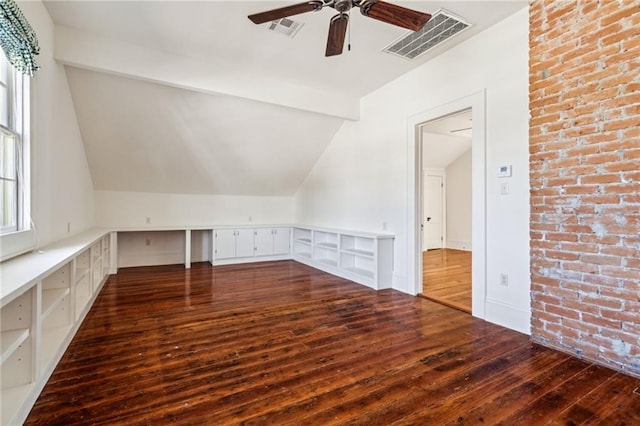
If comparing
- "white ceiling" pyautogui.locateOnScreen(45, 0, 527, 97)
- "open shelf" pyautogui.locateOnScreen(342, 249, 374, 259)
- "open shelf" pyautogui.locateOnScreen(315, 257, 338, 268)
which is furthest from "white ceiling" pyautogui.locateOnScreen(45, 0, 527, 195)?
"open shelf" pyautogui.locateOnScreen(342, 249, 374, 259)

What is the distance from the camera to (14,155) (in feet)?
8.49

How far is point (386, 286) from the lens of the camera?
449 centimetres

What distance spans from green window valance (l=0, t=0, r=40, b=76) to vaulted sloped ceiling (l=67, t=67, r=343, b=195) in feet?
5.01

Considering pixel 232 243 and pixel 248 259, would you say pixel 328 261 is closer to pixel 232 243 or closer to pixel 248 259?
pixel 248 259

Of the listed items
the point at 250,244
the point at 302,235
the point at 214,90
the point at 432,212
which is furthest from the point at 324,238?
the point at 432,212

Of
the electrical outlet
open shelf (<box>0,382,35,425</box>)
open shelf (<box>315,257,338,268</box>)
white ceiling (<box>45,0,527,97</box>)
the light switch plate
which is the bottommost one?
open shelf (<box>0,382,35,425</box>)

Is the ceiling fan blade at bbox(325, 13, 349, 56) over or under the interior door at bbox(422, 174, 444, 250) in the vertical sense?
over

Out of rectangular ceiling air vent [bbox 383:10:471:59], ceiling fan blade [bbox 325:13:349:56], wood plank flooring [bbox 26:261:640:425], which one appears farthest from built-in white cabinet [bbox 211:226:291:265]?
ceiling fan blade [bbox 325:13:349:56]

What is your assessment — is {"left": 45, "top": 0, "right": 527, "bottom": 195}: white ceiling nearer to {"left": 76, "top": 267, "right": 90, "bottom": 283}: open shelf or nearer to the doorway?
{"left": 76, "top": 267, "right": 90, "bottom": 283}: open shelf

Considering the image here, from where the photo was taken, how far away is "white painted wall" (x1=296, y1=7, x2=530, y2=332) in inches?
116

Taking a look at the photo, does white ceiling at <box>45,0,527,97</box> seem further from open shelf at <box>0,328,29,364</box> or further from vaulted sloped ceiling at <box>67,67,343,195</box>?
open shelf at <box>0,328,29,364</box>

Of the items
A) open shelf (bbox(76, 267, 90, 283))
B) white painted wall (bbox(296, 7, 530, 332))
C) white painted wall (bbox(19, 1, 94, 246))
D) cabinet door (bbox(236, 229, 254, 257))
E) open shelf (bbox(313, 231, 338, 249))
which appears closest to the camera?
white painted wall (bbox(19, 1, 94, 246))

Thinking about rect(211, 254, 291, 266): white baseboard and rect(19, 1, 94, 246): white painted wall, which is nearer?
rect(19, 1, 94, 246): white painted wall

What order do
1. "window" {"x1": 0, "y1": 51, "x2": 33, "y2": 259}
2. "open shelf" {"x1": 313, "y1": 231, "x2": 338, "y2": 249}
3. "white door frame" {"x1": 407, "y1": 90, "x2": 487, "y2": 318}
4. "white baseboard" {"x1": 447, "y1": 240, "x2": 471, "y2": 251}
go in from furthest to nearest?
"white baseboard" {"x1": 447, "y1": 240, "x2": 471, "y2": 251} → "open shelf" {"x1": 313, "y1": 231, "x2": 338, "y2": 249} → "white door frame" {"x1": 407, "y1": 90, "x2": 487, "y2": 318} → "window" {"x1": 0, "y1": 51, "x2": 33, "y2": 259}
